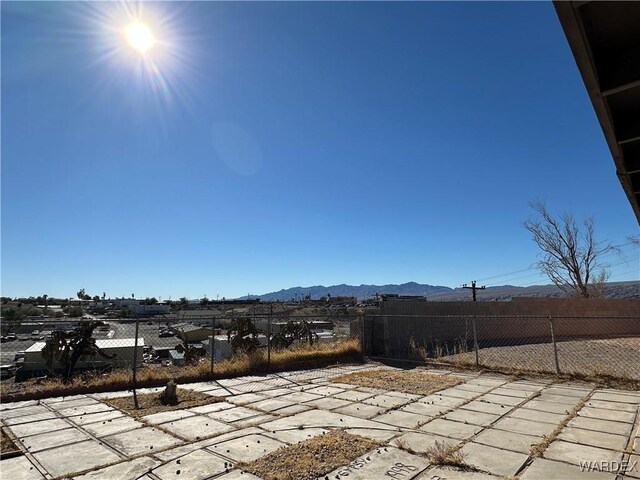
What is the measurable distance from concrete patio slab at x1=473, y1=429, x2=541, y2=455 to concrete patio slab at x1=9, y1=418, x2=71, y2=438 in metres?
5.53

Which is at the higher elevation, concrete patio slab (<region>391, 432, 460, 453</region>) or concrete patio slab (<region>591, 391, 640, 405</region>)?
concrete patio slab (<region>391, 432, 460, 453</region>)

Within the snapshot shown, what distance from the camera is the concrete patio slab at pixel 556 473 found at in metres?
3.47

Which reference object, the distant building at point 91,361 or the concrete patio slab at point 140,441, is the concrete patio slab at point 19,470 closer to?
the concrete patio slab at point 140,441

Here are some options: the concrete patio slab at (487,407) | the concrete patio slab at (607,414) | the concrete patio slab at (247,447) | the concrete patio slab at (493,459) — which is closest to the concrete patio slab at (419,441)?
the concrete patio slab at (493,459)

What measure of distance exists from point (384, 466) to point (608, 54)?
379 cm

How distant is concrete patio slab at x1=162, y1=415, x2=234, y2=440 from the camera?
483cm

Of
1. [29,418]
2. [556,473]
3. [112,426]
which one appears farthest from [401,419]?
[29,418]

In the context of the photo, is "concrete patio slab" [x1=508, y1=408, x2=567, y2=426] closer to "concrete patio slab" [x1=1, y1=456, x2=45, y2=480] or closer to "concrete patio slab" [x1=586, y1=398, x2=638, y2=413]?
"concrete patio slab" [x1=586, y1=398, x2=638, y2=413]

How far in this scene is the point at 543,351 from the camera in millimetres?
13172

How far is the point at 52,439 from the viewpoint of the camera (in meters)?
4.72

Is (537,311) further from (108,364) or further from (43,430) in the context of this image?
(43,430)

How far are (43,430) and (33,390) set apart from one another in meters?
2.68

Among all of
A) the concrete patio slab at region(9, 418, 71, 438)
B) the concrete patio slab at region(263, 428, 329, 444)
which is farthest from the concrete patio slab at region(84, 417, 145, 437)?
the concrete patio slab at region(263, 428, 329, 444)

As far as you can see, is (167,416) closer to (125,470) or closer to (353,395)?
(125,470)
